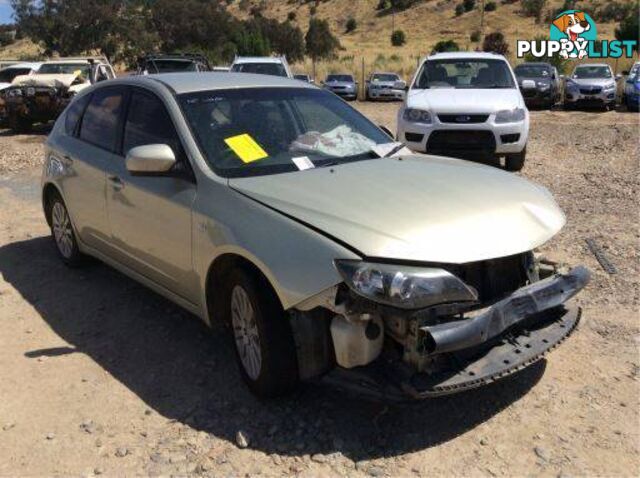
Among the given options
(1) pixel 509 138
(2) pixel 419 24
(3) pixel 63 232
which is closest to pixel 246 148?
(3) pixel 63 232

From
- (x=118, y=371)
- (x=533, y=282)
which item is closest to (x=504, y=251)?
(x=533, y=282)

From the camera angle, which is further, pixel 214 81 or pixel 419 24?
pixel 419 24

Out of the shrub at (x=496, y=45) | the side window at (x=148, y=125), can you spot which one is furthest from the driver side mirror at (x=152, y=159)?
the shrub at (x=496, y=45)

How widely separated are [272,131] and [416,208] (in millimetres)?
1266

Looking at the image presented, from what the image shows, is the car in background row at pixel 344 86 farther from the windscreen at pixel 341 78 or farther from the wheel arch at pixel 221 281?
the wheel arch at pixel 221 281

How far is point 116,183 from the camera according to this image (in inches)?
176

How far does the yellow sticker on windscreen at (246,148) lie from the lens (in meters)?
3.77

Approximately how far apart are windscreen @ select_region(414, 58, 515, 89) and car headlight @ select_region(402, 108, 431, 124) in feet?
3.55

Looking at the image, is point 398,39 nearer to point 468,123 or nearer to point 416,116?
point 416,116

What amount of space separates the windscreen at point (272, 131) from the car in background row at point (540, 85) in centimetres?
1743

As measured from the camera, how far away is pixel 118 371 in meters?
3.94

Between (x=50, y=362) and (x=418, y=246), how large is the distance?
8.23 feet

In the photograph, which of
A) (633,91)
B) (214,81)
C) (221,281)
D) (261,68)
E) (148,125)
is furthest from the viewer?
(633,91)

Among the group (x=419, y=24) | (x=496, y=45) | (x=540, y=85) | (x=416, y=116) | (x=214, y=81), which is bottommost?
(x=540, y=85)
